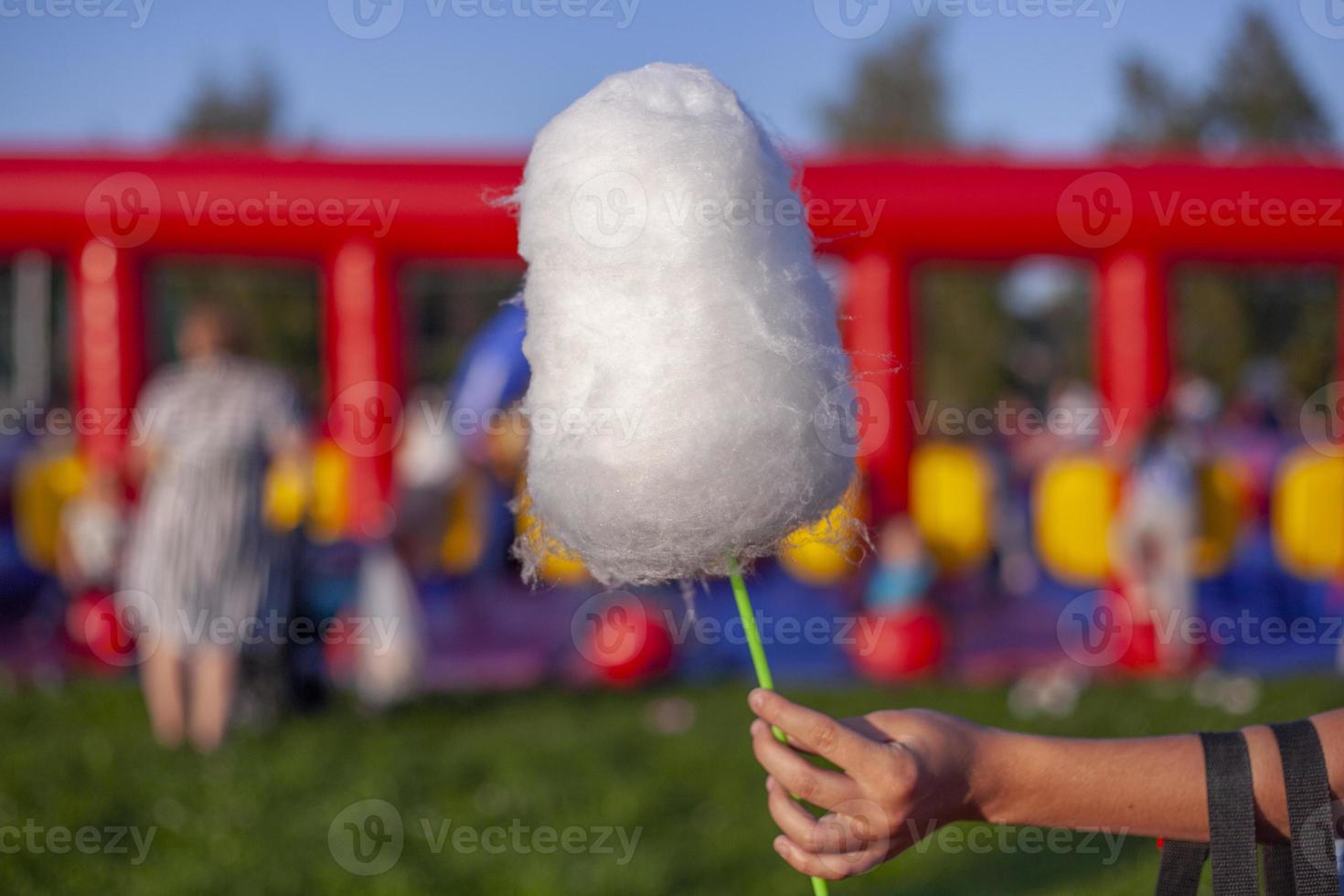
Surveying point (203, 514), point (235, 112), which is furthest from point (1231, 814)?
point (235, 112)

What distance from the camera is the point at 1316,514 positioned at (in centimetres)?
693

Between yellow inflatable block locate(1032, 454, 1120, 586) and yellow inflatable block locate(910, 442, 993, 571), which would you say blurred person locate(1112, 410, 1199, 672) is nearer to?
yellow inflatable block locate(1032, 454, 1120, 586)

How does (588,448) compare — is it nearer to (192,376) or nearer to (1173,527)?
(192,376)

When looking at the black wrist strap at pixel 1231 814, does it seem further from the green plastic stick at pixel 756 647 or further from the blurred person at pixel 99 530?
the blurred person at pixel 99 530

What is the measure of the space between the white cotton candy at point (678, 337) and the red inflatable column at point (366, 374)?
465 cm

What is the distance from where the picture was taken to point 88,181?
5805 millimetres

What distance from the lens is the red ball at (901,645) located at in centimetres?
582

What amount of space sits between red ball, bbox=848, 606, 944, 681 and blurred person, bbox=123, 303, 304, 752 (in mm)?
2941

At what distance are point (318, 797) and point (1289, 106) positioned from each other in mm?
11497

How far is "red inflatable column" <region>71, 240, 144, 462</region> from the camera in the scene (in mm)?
5891

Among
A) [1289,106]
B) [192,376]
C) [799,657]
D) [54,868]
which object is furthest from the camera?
[1289,106]

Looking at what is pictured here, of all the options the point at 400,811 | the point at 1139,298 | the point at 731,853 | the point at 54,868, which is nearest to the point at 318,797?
the point at 400,811

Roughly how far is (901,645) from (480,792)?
261 centimetres

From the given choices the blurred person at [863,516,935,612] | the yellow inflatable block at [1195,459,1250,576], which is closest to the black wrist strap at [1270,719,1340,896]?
the blurred person at [863,516,935,612]
